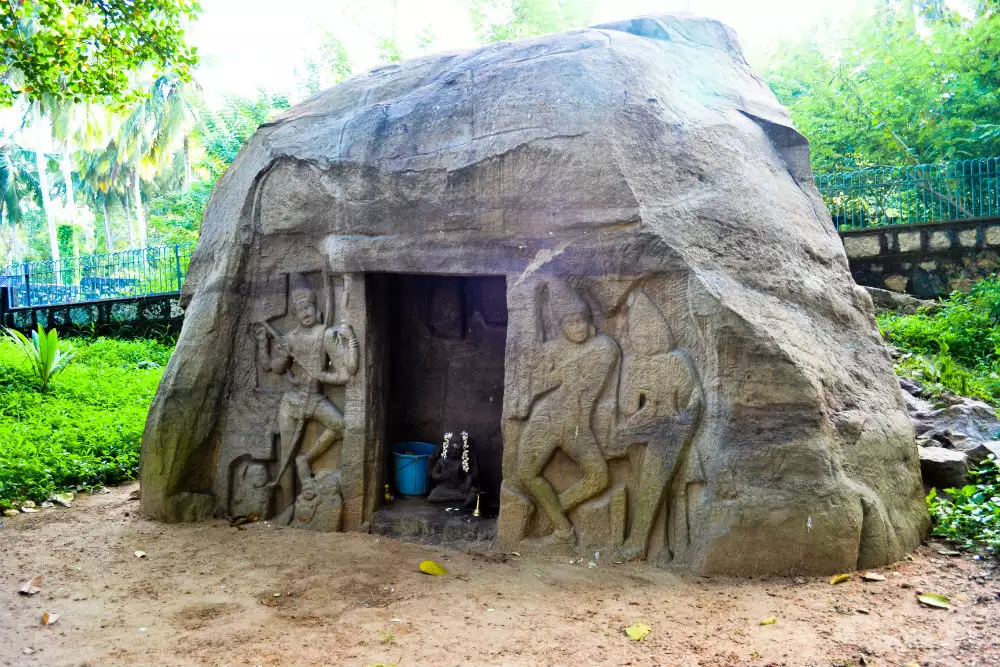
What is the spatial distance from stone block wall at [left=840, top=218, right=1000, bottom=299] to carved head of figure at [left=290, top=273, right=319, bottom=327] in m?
7.42

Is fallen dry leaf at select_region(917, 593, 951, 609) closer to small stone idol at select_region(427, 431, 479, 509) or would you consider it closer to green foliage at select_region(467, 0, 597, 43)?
small stone idol at select_region(427, 431, 479, 509)

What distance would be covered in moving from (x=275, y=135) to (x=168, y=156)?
1881 cm

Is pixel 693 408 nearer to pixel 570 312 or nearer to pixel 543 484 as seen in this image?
pixel 570 312

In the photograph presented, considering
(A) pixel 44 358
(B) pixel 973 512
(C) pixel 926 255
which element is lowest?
(B) pixel 973 512

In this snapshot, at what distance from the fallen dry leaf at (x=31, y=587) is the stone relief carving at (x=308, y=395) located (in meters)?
1.36

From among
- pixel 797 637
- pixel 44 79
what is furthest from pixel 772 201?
pixel 44 79

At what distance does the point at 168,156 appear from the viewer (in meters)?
21.8

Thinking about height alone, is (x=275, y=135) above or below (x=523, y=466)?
above

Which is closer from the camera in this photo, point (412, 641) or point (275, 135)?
point (412, 641)

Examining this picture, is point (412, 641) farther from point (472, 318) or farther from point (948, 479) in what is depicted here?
point (948, 479)

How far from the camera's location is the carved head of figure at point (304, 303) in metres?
4.92

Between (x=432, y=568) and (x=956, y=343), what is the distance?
624 cm

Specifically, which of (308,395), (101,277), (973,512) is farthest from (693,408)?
(101,277)

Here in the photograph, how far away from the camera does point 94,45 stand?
7020mm
